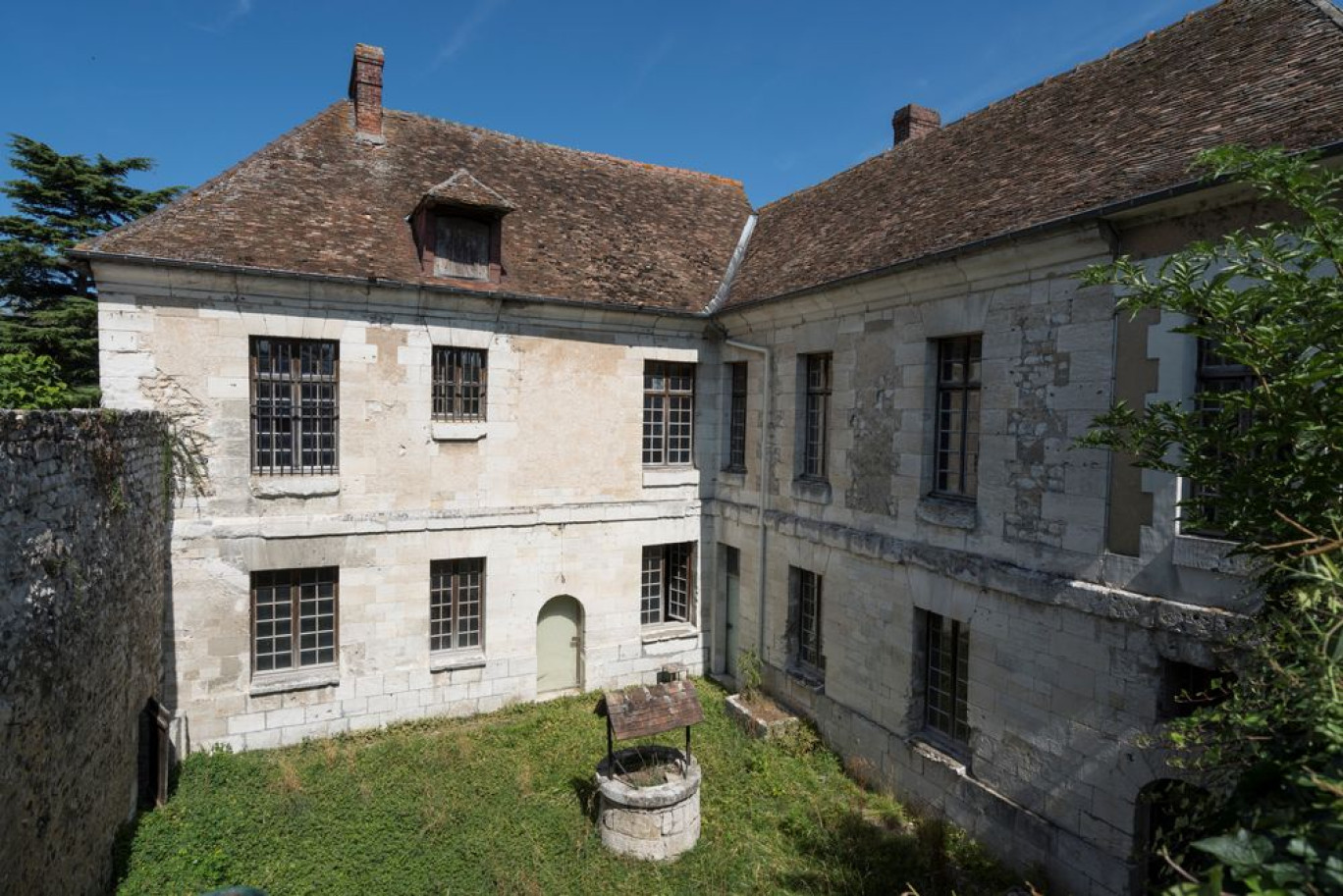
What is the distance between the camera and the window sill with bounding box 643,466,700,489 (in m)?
12.4

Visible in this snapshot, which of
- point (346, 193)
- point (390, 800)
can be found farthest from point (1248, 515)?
point (346, 193)

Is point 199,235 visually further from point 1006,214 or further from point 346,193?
point 1006,214

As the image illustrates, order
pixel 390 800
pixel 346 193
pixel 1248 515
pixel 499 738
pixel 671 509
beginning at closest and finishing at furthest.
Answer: pixel 1248 515
pixel 390 800
pixel 499 738
pixel 346 193
pixel 671 509

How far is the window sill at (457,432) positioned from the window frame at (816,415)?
15.8 feet

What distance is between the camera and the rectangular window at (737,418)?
12.5 metres

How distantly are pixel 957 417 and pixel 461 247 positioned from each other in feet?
24.1

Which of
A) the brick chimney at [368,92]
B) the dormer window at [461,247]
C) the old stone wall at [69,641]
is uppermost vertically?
the brick chimney at [368,92]

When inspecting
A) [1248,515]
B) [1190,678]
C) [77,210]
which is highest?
[77,210]

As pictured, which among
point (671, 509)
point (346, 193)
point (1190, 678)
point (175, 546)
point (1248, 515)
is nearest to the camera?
point (1248, 515)

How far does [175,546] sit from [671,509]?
712cm

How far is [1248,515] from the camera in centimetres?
304

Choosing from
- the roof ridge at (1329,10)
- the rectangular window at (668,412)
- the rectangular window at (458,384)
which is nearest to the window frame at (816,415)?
the rectangular window at (668,412)

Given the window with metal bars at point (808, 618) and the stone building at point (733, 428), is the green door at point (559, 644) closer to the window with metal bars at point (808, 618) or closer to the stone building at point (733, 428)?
the stone building at point (733, 428)

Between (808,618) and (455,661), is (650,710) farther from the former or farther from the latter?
(455,661)
